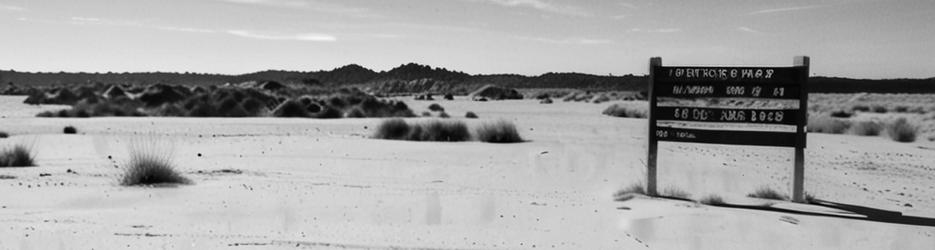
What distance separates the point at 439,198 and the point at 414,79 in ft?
443

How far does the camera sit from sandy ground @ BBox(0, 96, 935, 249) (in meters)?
7.25

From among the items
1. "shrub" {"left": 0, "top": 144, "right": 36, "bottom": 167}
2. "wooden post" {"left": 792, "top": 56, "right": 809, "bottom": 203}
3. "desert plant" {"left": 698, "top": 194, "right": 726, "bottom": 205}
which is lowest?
"desert plant" {"left": 698, "top": 194, "right": 726, "bottom": 205}

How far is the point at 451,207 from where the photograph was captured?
9.00 m

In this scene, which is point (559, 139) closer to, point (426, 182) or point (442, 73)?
point (426, 182)

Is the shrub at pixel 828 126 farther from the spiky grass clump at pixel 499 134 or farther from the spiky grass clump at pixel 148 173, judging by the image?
the spiky grass clump at pixel 148 173

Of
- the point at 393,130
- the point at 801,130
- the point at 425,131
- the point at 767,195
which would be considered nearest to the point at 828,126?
the point at 425,131

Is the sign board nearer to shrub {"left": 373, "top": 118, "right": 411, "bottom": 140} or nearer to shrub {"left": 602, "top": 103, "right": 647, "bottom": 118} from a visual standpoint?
shrub {"left": 373, "top": 118, "right": 411, "bottom": 140}

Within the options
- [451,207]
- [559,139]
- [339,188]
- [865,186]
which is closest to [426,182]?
[339,188]

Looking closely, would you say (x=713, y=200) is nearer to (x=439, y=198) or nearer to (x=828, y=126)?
(x=439, y=198)

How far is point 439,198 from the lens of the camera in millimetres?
9672

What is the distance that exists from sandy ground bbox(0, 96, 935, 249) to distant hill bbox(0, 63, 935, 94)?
366 feet

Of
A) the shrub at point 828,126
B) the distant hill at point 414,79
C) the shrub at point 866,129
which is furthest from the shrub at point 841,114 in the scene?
the distant hill at point 414,79

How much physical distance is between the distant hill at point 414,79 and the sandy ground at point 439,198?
366 feet

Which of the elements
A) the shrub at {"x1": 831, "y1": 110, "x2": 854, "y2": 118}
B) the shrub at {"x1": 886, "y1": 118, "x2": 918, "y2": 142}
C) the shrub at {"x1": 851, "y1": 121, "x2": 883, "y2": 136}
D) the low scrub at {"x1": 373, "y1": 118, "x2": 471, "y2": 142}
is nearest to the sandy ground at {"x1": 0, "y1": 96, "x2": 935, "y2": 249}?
the low scrub at {"x1": 373, "y1": 118, "x2": 471, "y2": 142}
